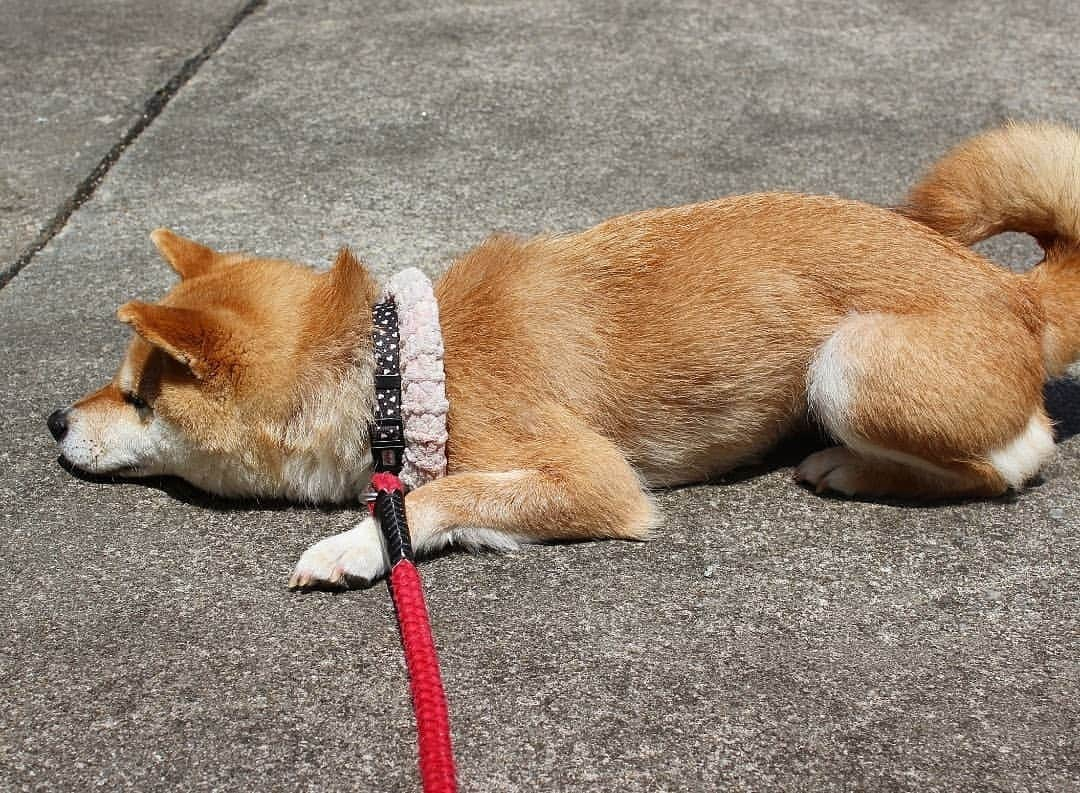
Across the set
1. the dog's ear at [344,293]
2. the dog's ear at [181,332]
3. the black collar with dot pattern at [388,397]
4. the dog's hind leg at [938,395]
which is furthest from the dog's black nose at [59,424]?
the dog's hind leg at [938,395]

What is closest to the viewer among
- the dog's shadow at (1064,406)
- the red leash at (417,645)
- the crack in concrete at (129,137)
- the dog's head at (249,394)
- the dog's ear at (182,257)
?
the red leash at (417,645)

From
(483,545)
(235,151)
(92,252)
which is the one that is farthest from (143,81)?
(483,545)

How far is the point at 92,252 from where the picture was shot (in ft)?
15.4

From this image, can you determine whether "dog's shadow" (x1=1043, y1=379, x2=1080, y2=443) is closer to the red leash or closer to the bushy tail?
the bushy tail

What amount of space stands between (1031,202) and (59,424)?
2.99 meters

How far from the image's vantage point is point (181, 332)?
3.02m

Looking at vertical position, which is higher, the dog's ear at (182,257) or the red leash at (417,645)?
the dog's ear at (182,257)

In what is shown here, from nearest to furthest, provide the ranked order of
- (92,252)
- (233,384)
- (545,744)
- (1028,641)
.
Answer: (545,744) < (1028,641) < (233,384) < (92,252)

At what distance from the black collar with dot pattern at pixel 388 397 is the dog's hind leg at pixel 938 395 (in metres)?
1.19

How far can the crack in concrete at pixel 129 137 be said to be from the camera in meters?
4.70

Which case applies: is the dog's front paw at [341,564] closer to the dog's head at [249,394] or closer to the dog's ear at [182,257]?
the dog's head at [249,394]

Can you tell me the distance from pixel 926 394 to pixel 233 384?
191 cm

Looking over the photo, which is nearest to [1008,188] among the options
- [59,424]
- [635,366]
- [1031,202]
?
[1031,202]

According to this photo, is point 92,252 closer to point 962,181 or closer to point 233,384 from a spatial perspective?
point 233,384
